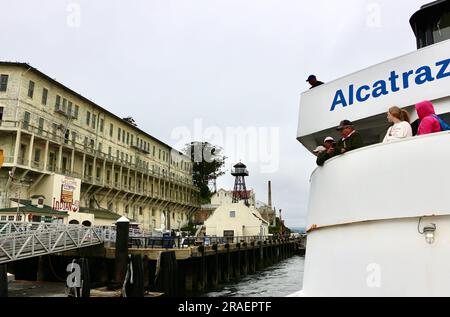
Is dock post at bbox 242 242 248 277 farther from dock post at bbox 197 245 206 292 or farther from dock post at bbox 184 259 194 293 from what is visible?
dock post at bbox 184 259 194 293

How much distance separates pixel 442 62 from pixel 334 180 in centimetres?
221

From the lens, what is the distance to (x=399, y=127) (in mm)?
4496

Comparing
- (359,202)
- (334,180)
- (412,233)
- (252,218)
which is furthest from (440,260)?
(252,218)

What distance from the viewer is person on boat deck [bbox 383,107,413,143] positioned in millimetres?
4434

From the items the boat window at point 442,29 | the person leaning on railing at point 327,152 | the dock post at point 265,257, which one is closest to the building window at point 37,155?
the dock post at point 265,257

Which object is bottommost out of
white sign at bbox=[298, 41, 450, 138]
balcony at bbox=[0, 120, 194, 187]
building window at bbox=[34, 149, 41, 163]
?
white sign at bbox=[298, 41, 450, 138]

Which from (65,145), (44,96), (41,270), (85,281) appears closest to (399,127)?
(85,281)

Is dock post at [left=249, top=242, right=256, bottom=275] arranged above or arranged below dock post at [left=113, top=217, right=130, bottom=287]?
below

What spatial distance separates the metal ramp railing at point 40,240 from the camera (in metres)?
15.9

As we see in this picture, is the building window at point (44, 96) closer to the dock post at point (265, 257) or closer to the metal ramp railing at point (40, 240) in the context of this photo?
the metal ramp railing at point (40, 240)

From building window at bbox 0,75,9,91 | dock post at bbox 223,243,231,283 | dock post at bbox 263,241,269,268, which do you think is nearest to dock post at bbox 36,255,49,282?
dock post at bbox 223,243,231,283

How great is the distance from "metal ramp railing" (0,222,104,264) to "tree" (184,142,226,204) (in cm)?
5359

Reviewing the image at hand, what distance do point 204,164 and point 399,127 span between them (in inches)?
2920

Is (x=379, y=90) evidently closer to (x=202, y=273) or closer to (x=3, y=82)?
(x=202, y=273)
